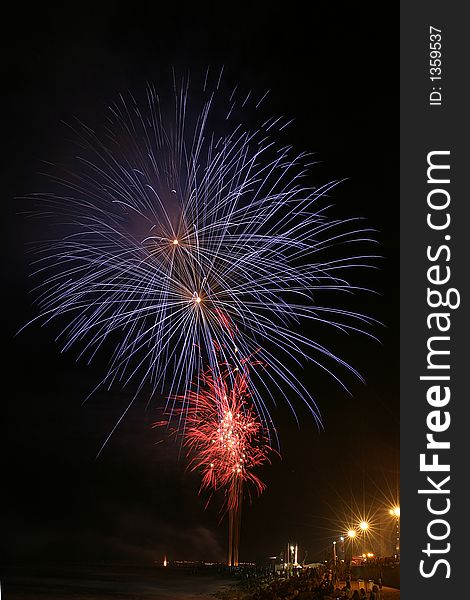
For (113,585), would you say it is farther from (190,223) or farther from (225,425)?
(190,223)

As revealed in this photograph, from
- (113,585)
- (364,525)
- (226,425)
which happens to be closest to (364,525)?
(364,525)

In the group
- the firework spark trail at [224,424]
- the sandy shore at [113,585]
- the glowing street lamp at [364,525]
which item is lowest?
the sandy shore at [113,585]

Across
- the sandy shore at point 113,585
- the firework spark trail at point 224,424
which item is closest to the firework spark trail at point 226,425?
the firework spark trail at point 224,424

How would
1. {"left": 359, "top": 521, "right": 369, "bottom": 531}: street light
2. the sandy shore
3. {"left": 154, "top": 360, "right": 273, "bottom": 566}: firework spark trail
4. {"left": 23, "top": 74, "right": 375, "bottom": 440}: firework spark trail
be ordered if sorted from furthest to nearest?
{"left": 359, "top": 521, "right": 369, "bottom": 531}: street light, the sandy shore, {"left": 154, "top": 360, "right": 273, "bottom": 566}: firework spark trail, {"left": 23, "top": 74, "right": 375, "bottom": 440}: firework spark trail

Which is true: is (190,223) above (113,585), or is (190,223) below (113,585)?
above

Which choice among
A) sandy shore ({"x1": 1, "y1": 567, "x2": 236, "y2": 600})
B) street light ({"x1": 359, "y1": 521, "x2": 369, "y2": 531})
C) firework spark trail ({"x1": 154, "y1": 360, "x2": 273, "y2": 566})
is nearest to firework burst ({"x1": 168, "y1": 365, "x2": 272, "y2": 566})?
firework spark trail ({"x1": 154, "y1": 360, "x2": 273, "y2": 566})

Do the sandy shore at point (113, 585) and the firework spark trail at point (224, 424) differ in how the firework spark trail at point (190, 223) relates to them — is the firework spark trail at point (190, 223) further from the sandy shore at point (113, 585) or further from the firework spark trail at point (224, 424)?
the sandy shore at point (113, 585)

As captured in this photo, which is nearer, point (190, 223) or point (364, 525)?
point (190, 223)

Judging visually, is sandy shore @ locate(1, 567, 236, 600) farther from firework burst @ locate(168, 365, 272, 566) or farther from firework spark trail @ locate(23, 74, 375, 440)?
firework spark trail @ locate(23, 74, 375, 440)

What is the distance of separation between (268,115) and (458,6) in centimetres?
477

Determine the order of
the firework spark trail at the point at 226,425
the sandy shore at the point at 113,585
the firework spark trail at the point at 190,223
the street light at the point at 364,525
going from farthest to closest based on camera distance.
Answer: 1. the street light at the point at 364,525
2. the sandy shore at the point at 113,585
3. the firework spark trail at the point at 226,425
4. the firework spark trail at the point at 190,223

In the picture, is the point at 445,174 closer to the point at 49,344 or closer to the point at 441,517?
the point at 441,517

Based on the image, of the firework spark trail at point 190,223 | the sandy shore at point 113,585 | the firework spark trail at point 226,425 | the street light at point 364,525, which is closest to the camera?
the firework spark trail at point 190,223

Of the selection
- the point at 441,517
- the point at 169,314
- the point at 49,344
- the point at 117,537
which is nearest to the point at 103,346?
the point at 49,344
